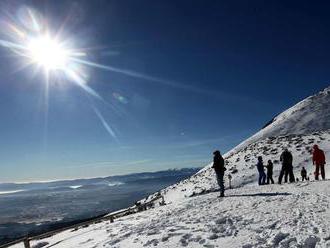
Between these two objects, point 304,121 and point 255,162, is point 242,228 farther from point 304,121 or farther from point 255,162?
point 304,121

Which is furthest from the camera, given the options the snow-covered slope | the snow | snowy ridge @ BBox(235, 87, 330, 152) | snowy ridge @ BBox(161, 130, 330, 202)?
snowy ridge @ BBox(235, 87, 330, 152)

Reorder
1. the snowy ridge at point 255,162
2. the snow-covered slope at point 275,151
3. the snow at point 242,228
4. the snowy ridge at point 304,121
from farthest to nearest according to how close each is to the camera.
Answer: the snowy ridge at point 304,121, the snow-covered slope at point 275,151, the snowy ridge at point 255,162, the snow at point 242,228

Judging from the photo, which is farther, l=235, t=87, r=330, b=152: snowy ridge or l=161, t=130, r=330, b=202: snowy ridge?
l=235, t=87, r=330, b=152: snowy ridge

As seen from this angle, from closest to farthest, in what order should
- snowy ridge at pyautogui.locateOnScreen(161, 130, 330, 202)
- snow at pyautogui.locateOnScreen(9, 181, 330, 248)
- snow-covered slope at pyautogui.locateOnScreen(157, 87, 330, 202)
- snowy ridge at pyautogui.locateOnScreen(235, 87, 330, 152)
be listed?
snow at pyautogui.locateOnScreen(9, 181, 330, 248) → snowy ridge at pyautogui.locateOnScreen(161, 130, 330, 202) → snow-covered slope at pyautogui.locateOnScreen(157, 87, 330, 202) → snowy ridge at pyautogui.locateOnScreen(235, 87, 330, 152)

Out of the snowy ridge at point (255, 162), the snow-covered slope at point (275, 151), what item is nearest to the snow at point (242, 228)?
the snowy ridge at point (255, 162)

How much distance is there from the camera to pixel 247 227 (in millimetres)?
11469

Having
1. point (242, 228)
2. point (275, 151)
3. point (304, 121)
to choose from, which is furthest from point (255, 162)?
point (242, 228)

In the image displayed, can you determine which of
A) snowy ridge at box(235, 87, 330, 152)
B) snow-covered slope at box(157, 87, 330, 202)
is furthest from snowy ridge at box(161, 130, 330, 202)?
snowy ridge at box(235, 87, 330, 152)

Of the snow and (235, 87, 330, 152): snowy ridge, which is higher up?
(235, 87, 330, 152): snowy ridge

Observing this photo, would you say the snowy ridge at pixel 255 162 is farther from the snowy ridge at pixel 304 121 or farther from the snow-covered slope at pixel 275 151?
the snowy ridge at pixel 304 121

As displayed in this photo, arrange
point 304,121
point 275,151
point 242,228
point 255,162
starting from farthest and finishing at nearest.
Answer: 1. point 304,121
2. point 275,151
3. point 255,162
4. point 242,228

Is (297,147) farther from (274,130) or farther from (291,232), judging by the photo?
(291,232)

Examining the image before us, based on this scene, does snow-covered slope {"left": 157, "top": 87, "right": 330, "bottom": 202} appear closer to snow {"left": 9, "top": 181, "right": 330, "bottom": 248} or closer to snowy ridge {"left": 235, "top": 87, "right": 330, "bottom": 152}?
snowy ridge {"left": 235, "top": 87, "right": 330, "bottom": 152}

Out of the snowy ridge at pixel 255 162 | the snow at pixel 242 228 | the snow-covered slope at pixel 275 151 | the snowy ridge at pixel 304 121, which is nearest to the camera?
the snow at pixel 242 228
